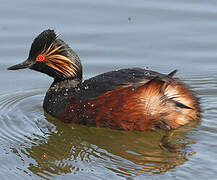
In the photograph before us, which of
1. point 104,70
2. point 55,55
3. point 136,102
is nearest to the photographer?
point 136,102

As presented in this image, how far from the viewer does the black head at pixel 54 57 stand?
8.34 metres

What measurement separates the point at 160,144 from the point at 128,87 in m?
0.89

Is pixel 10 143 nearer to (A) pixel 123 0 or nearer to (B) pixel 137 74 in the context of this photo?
(B) pixel 137 74

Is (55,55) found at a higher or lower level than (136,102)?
higher

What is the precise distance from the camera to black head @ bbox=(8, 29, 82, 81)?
8.34 meters

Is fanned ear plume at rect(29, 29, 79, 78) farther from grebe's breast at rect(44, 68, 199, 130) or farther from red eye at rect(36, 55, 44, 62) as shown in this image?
grebe's breast at rect(44, 68, 199, 130)

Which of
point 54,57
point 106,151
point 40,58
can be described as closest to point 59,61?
point 54,57

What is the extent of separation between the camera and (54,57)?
8430 mm

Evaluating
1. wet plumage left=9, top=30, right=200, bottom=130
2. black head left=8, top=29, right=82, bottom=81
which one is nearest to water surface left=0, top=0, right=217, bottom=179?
wet plumage left=9, top=30, right=200, bottom=130

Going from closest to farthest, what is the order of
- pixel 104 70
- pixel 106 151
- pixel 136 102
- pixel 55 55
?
pixel 106 151 < pixel 136 102 < pixel 55 55 < pixel 104 70

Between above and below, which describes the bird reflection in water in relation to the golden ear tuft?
below

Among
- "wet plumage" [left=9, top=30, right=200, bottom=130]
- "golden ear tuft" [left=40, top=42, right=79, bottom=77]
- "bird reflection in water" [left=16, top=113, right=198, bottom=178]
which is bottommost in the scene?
"bird reflection in water" [left=16, top=113, right=198, bottom=178]

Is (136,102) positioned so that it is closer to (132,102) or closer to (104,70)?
(132,102)

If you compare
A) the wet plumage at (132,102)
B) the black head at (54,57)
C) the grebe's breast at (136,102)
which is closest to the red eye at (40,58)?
the black head at (54,57)
